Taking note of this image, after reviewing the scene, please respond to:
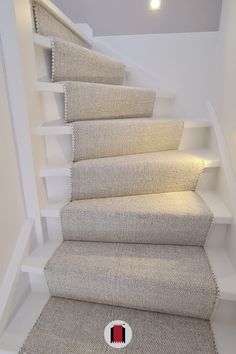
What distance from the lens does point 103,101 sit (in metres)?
1.25

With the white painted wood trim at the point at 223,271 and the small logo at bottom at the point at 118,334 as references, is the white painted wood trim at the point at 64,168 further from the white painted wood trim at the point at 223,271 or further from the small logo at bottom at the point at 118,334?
the small logo at bottom at the point at 118,334

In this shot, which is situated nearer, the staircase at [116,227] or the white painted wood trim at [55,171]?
the staircase at [116,227]

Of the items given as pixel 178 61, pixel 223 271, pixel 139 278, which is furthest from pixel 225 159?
pixel 178 61

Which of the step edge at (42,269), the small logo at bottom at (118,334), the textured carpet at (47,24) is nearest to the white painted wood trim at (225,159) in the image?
the step edge at (42,269)

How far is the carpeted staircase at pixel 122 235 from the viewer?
2.63 feet

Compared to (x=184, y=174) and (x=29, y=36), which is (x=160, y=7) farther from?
(x=184, y=174)

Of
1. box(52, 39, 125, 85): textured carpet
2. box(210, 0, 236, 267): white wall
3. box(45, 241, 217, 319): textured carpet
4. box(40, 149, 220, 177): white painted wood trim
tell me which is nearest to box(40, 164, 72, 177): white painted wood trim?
box(40, 149, 220, 177): white painted wood trim

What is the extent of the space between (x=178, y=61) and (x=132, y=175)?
1107 mm

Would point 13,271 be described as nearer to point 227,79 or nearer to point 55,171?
point 55,171

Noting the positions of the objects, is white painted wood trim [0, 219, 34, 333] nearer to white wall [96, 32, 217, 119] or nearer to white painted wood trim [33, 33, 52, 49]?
white painted wood trim [33, 33, 52, 49]

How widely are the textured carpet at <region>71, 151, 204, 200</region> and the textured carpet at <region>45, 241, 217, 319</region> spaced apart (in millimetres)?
279

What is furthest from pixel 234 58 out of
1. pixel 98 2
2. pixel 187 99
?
pixel 98 2

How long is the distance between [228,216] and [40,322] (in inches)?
32.4

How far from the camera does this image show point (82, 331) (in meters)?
0.80
